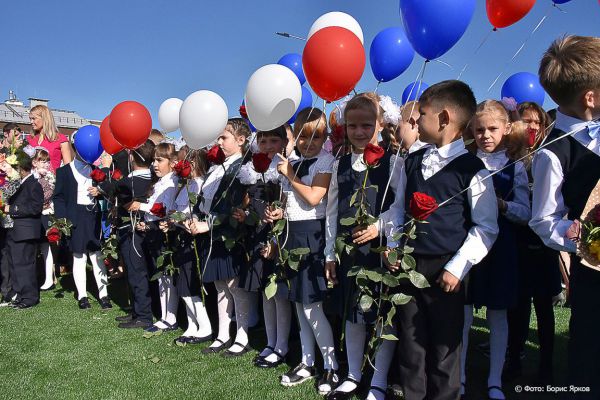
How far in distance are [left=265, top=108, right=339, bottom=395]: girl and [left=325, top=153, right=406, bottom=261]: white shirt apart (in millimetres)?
134

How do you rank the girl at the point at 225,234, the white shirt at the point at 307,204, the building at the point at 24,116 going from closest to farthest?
1. the white shirt at the point at 307,204
2. the girl at the point at 225,234
3. the building at the point at 24,116

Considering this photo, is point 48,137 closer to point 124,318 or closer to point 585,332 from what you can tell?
point 124,318

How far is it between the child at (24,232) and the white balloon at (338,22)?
13.1ft

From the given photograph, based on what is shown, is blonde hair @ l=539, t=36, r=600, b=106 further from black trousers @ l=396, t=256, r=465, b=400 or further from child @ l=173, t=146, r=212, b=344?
child @ l=173, t=146, r=212, b=344

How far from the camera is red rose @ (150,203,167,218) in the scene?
3951mm

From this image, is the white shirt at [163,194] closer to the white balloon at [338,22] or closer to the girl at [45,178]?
the white balloon at [338,22]

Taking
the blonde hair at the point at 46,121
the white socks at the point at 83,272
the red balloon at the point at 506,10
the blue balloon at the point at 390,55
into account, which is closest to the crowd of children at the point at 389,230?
the red balloon at the point at 506,10

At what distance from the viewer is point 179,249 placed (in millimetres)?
4199

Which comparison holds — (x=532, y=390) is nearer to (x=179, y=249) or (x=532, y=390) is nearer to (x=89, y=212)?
(x=179, y=249)

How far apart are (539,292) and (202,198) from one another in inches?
106

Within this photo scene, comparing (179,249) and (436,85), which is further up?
(436,85)

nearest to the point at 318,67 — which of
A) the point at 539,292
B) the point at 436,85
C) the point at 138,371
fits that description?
the point at 436,85

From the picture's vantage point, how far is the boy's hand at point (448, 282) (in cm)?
210

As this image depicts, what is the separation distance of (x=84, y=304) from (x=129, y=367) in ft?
7.53
